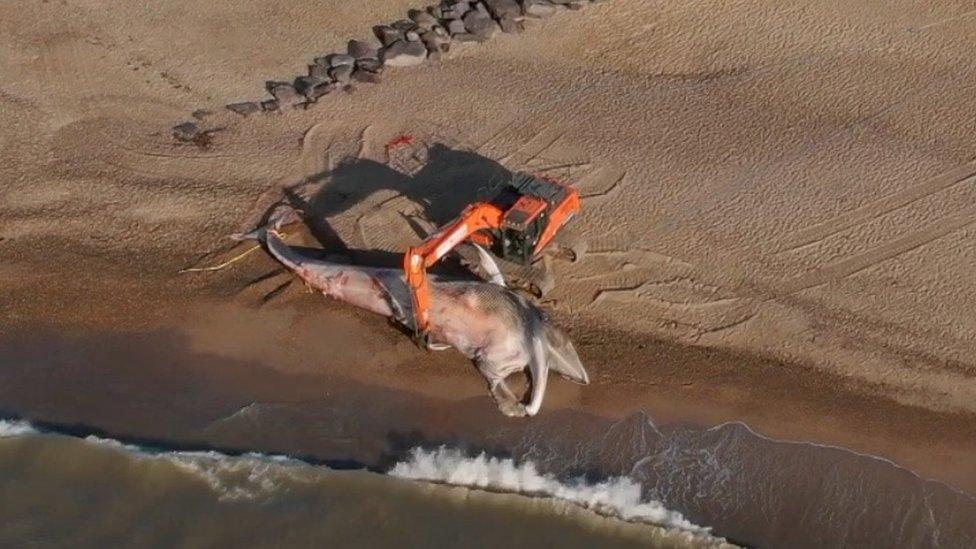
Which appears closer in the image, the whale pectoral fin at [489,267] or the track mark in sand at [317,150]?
the whale pectoral fin at [489,267]

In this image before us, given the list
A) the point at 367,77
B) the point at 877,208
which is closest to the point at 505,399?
the point at 877,208

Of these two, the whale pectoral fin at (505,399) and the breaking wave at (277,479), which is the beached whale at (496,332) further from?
the breaking wave at (277,479)

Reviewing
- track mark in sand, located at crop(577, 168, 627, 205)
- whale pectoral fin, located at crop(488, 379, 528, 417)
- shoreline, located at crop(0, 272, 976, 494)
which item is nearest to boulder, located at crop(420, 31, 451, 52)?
track mark in sand, located at crop(577, 168, 627, 205)

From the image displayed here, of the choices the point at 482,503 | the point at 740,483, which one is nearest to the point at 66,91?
the point at 482,503

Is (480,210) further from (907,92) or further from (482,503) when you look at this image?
(907,92)

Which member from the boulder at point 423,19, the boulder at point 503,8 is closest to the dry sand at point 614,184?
the boulder at point 423,19

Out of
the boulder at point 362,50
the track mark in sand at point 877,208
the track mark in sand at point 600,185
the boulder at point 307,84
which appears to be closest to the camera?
the track mark in sand at point 877,208
